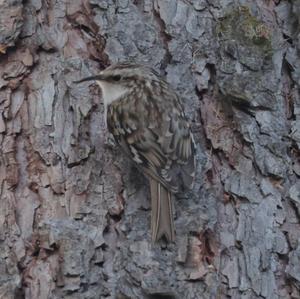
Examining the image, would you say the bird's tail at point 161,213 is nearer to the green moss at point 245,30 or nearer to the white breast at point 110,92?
the white breast at point 110,92

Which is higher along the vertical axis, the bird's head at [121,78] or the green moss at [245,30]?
the green moss at [245,30]

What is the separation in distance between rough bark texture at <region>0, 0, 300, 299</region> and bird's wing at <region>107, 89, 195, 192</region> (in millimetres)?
46

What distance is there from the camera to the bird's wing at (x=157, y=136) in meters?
2.92

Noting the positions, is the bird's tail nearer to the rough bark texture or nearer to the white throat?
the rough bark texture

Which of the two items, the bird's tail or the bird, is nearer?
the bird's tail

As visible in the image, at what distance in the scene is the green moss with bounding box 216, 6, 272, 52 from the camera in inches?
118

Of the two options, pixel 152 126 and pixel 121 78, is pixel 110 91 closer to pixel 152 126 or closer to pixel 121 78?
pixel 121 78

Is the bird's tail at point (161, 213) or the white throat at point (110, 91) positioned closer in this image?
the bird's tail at point (161, 213)

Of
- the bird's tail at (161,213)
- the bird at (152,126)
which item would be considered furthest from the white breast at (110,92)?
the bird's tail at (161,213)

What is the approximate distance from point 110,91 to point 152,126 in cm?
20

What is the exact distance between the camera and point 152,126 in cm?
312

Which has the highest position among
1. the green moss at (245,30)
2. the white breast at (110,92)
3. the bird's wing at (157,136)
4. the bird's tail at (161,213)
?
the green moss at (245,30)

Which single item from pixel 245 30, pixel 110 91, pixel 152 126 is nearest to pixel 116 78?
pixel 110 91

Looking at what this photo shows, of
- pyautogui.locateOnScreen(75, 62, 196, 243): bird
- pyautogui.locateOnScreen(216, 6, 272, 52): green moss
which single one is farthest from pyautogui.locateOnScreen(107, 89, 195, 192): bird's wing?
pyautogui.locateOnScreen(216, 6, 272, 52): green moss
